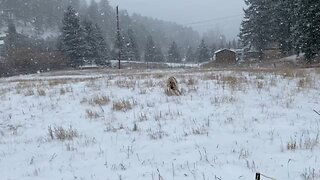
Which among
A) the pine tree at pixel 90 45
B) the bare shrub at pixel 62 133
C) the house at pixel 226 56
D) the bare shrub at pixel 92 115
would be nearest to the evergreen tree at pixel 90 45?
the pine tree at pixel 90 45

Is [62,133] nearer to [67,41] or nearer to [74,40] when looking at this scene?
[74,40]

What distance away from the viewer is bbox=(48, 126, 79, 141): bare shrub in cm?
752

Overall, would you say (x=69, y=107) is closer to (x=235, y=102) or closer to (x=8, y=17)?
(x=235, y=102)

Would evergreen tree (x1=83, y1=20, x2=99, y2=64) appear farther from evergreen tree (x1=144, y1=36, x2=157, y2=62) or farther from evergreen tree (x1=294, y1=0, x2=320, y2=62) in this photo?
evergreen tree (x1=294, y1=0, x2=320, y2=62)

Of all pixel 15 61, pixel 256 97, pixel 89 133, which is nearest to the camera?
pixel 89 133

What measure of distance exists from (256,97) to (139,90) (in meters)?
3.81

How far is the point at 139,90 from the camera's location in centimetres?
1231

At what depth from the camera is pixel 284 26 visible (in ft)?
166

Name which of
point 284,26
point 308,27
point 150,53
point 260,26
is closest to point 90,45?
point 260,26

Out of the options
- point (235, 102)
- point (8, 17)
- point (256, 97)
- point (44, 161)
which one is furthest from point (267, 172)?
point (8, 17)

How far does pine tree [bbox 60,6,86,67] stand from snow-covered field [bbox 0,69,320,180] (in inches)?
2121

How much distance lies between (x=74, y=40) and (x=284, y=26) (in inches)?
1289

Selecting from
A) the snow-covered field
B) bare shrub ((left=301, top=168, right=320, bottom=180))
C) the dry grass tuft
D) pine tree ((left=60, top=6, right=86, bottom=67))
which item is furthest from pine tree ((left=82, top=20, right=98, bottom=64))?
bare shrub ((left=301, top=168, right=320, bottom=180))

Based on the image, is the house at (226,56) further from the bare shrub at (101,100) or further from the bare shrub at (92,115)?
the bare shrub at (92,115)
